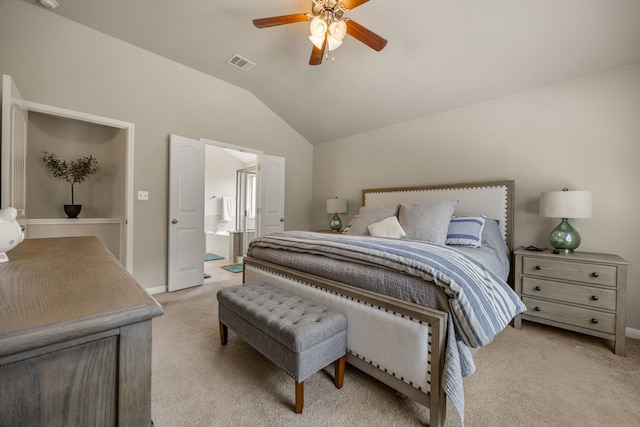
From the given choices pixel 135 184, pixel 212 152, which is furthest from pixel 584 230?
pixel 212 152

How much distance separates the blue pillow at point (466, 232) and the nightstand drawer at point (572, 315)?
0.68 m

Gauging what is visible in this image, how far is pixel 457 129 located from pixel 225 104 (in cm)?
322

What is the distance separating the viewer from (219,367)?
1811 millimetres

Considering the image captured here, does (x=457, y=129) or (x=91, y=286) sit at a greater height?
(x=457, y=129)

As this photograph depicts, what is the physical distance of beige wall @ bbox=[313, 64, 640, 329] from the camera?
234cm

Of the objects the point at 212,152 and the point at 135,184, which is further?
the point at 212,152

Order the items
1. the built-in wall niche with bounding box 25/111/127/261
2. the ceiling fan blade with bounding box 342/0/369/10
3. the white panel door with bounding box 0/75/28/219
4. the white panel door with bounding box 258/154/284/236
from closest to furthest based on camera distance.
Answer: the white panel door with bounding box 0/75/28/219
the ceiling fan blade with bounding box 342/0/369/10
the built-in wall niche with bounding box 25/111/127/261
the white panel door with bounding box 258/154/284/236

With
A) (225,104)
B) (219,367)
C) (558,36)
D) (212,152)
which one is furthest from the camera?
(212,152)

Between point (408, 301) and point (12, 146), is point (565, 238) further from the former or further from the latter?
point (12, 146)

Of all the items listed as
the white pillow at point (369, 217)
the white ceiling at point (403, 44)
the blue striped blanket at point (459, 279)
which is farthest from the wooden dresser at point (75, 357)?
the white ceiling at point (403, 44)

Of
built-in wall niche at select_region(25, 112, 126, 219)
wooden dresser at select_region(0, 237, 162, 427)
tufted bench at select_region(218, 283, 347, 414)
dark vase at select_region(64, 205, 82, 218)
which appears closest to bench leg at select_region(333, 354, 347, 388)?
tufted bench at select_region(218, 283, 347, 414)

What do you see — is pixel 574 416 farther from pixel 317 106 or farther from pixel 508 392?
pixel 317 106

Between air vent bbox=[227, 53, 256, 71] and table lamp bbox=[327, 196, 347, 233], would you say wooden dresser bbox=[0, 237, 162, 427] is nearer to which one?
air vent bbox=[227, 53, 256, 71]

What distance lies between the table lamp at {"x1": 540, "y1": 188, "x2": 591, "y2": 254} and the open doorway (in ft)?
12.8
